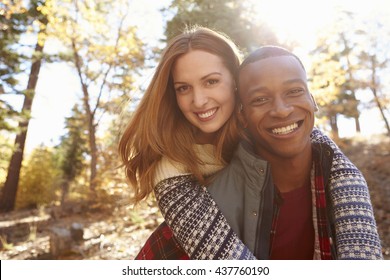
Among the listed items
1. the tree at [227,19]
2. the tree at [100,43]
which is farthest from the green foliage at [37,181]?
the tree at [227,19]

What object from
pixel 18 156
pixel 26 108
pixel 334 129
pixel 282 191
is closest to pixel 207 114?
pixel 282 191

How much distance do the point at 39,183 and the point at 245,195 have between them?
861cm

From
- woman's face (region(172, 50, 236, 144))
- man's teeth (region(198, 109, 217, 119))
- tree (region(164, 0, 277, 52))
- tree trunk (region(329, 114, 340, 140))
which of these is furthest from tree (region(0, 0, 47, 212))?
tree trunk (region(329, 114, 340, 140))

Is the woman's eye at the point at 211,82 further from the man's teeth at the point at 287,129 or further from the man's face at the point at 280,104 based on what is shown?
the man's teeth at the point at 287,129

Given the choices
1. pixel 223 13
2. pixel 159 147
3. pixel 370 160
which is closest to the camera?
pixel 159 147

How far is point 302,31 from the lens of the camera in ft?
17.5

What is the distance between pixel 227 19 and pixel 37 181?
6.32 meters

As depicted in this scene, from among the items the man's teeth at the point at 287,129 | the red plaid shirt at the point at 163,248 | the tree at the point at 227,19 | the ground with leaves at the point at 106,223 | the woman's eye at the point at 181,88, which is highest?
the tree at the point at 227,19

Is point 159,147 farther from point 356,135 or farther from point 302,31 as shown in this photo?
point 356,135

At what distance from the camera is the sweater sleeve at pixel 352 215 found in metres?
1.37

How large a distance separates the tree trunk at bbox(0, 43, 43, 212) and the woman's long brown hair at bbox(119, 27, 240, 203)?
4426 mm

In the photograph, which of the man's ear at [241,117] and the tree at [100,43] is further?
the tree at [100,43]
